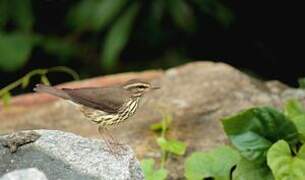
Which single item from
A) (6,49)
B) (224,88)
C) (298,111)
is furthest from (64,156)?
(6,49)

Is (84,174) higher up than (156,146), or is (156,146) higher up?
(84,174)

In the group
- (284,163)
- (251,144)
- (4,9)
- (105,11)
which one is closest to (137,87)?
(251,144)

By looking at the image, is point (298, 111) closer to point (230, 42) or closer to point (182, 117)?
point (182, 117)

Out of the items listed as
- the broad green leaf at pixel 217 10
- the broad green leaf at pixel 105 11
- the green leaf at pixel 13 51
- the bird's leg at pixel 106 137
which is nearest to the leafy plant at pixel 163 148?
the bird's leg at pixel 106 137

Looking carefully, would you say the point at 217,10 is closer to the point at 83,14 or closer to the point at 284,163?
the point at 83,14

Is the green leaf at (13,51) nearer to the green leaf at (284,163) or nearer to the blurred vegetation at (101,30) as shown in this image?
the blurred vegetation at (101,30)
